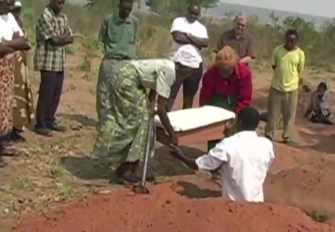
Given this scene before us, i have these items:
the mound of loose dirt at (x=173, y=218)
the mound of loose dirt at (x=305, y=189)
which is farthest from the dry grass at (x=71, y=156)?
the mound of loose dirt at (x=305, y=189)

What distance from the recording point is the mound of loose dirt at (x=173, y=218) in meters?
5.10

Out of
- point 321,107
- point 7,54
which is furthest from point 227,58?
point 321,107

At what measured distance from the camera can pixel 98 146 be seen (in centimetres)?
717

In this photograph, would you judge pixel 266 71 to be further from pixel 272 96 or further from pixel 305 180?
pixel 305 180

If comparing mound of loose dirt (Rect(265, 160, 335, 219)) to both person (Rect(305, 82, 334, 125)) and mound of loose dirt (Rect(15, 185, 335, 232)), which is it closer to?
mound of loose dirt (Rect(15, 185, 335, 232))

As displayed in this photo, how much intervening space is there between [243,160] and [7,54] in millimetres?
2754

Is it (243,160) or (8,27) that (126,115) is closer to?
(8,27)

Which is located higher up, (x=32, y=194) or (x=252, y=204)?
(x=252, y=204)

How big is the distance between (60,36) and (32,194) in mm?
2373

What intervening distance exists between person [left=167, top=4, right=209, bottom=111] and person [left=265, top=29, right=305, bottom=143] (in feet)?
3.69

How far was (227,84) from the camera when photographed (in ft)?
24.7

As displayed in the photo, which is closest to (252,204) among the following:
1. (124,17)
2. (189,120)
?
(189,120)

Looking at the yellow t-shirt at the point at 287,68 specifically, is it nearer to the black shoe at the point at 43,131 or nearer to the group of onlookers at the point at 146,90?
the group of onlookers at the point at 146,90

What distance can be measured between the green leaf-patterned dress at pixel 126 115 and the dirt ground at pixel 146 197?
1.13 feet
